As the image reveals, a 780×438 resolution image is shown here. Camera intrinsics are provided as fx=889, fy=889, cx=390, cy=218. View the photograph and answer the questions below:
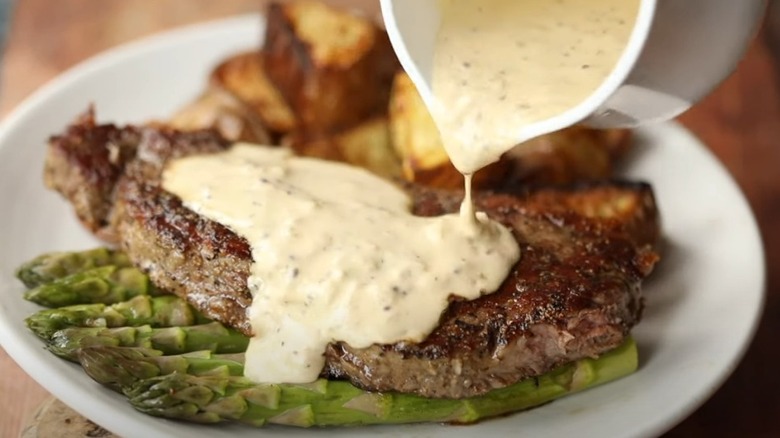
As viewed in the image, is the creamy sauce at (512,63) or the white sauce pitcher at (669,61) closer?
the white sauce pitcher at (669,61)

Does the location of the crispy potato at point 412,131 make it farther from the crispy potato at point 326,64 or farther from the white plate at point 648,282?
the white plate at point 648,282

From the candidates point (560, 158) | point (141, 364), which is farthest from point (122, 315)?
point (560, 158)

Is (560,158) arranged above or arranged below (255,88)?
below

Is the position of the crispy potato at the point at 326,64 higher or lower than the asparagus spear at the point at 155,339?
higher

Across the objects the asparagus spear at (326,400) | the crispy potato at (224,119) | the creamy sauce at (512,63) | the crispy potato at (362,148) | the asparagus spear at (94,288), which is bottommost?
the asparagus spear at (326,400)

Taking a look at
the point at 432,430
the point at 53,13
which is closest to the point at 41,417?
the point at 432,430

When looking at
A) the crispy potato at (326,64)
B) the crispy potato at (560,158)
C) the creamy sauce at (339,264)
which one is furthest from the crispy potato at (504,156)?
the creamy sauce at (339,264)

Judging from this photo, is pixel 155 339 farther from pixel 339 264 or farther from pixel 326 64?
pixel 326 64
